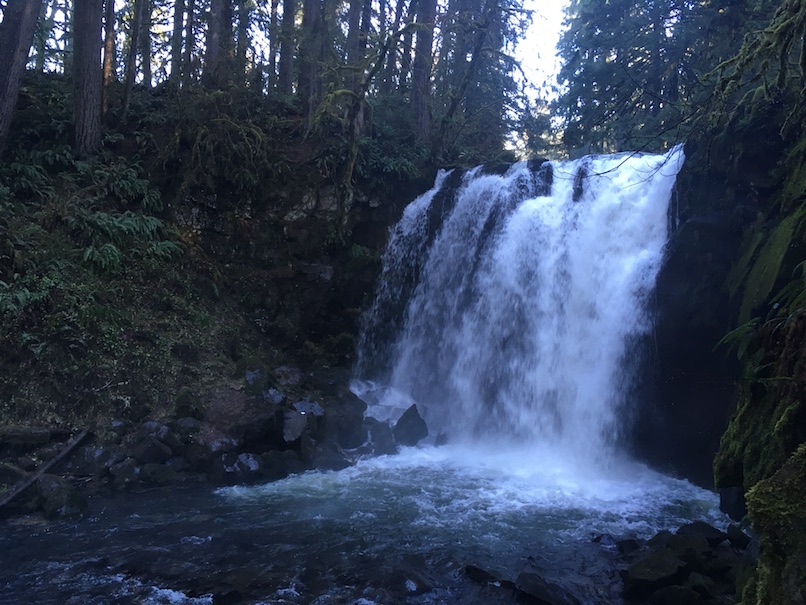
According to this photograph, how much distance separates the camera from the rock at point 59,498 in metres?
7.35

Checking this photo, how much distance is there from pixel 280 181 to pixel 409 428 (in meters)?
7.71

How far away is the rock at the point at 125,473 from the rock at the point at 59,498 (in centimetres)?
73

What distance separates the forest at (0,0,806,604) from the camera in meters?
8.82

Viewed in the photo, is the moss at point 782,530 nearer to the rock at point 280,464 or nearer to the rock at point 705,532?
the rock at point 705,532

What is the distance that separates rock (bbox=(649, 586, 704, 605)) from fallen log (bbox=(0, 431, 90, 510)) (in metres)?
7.79

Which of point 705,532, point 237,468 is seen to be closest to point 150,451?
point 237,468

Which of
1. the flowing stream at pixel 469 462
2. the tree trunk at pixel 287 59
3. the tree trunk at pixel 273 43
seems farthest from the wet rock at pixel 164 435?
the tree trunk at pixel 287 59

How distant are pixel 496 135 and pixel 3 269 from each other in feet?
64.7

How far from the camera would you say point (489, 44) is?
74.5 ft

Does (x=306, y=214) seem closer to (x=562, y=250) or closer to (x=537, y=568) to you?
(x=562, y=250)

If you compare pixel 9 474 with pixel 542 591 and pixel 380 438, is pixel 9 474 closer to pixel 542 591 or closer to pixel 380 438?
pixel 380 438

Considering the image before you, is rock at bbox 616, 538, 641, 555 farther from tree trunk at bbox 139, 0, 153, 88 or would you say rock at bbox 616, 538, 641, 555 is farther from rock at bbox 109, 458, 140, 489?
tree trunk at bbox 139, 0, 153, 88

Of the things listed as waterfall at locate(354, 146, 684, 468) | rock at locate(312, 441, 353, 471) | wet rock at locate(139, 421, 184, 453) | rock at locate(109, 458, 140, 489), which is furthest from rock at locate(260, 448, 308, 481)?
waterfall at locate(354, 146, 684, 468)

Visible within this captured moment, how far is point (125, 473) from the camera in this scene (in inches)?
340
